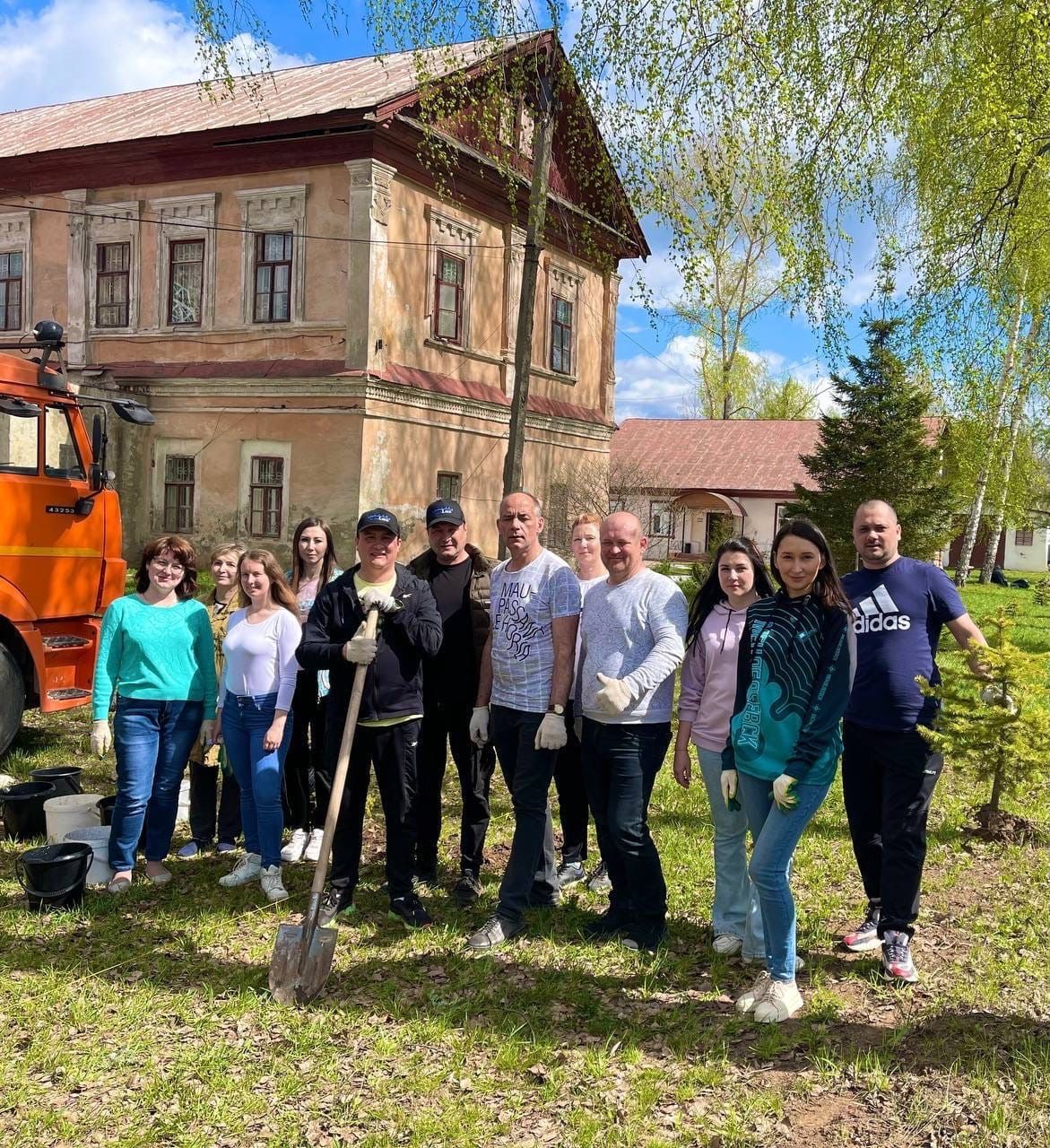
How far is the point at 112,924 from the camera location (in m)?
4.95

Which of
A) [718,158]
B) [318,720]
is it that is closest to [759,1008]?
[318,720]

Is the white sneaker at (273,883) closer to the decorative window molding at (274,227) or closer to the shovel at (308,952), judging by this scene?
the shovel at (308,952)

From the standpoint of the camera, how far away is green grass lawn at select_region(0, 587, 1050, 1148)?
3.41 meters

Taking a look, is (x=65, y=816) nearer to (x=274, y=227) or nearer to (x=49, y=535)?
(x=49, y=535)

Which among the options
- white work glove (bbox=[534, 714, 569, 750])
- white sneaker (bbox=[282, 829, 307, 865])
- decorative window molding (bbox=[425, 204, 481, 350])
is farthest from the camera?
decorative window molding (bbox=[425, 204, 481, 350])

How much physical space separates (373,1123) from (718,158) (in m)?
6.45

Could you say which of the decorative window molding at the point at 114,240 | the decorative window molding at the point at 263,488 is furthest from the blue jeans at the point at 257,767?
the decorative window molding at the point at 114,240

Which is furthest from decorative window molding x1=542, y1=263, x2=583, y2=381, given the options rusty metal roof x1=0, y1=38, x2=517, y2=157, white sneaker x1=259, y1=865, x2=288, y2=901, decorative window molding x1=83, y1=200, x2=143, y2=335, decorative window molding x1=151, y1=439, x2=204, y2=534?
white sneaker x1=259, y1=865, x2=288, y2=901

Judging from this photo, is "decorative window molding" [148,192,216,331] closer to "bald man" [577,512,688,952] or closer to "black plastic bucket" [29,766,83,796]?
"black plastic bucket" [29,766,83,796]

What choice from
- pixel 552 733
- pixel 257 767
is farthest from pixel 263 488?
pixel 552 733

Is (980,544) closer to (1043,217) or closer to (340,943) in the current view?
(1043,217)

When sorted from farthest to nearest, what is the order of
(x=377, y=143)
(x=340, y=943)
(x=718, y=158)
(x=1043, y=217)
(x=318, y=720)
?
(x=377, y=143) < (x=1043, y=217) < (x=718, y=158) < (x=318, y=720) < (x=340, y=943)

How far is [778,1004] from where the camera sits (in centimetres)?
409

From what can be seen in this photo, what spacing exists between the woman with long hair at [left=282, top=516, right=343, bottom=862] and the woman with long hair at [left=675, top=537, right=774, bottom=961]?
7.11ft
